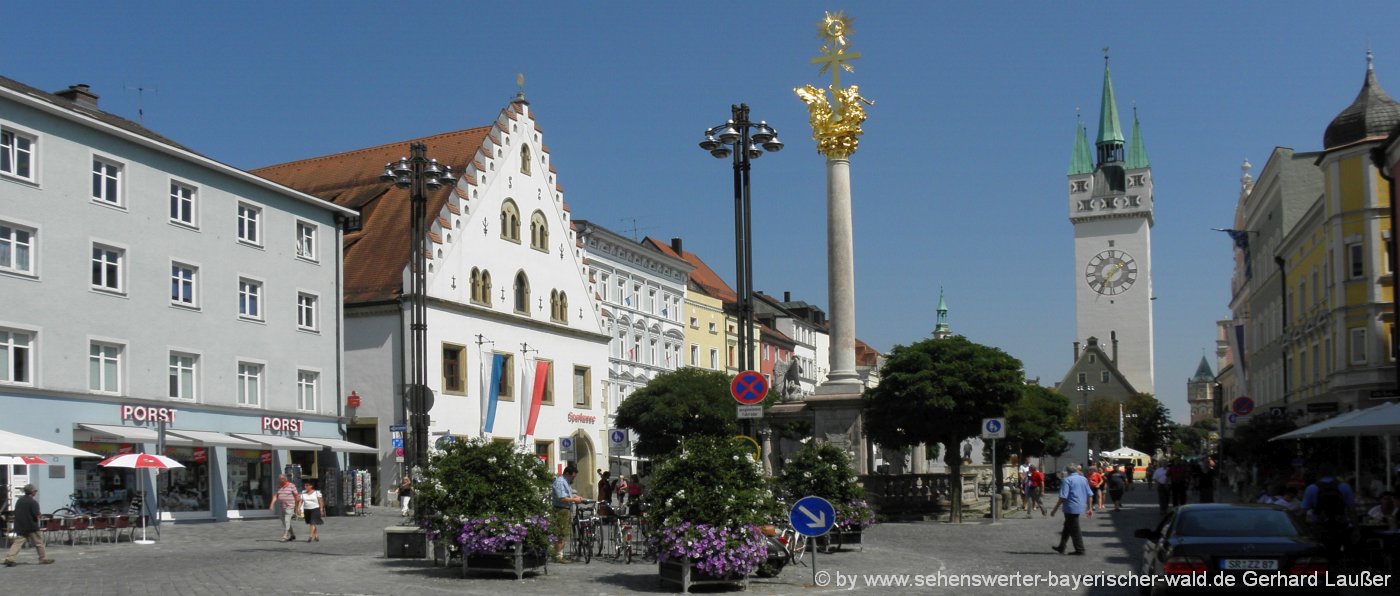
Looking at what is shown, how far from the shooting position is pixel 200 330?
133ft

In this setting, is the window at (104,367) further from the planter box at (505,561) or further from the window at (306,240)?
the planter box at (505,561)

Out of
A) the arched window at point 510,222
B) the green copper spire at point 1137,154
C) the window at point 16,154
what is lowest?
the window at point 16,154

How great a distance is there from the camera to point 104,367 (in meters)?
36.8

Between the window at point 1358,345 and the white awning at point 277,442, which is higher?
the window at point 1358,345

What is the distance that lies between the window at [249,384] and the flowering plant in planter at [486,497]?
24754mm

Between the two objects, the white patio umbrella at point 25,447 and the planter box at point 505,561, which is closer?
the planter box at point 505,561

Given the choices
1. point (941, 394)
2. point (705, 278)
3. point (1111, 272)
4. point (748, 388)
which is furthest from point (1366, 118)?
point (1111, 272)

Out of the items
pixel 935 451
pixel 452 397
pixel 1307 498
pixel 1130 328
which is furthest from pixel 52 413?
pixel 1130 328

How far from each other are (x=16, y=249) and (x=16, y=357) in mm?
2601

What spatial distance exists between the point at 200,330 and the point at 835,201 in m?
19.0

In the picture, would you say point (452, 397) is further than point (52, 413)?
Yes

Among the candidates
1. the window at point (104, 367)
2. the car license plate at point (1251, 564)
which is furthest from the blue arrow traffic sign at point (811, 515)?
the window at point (104, 367)

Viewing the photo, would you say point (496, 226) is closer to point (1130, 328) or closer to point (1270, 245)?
point (1270, 245)

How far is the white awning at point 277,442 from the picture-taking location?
4125 centimetres
